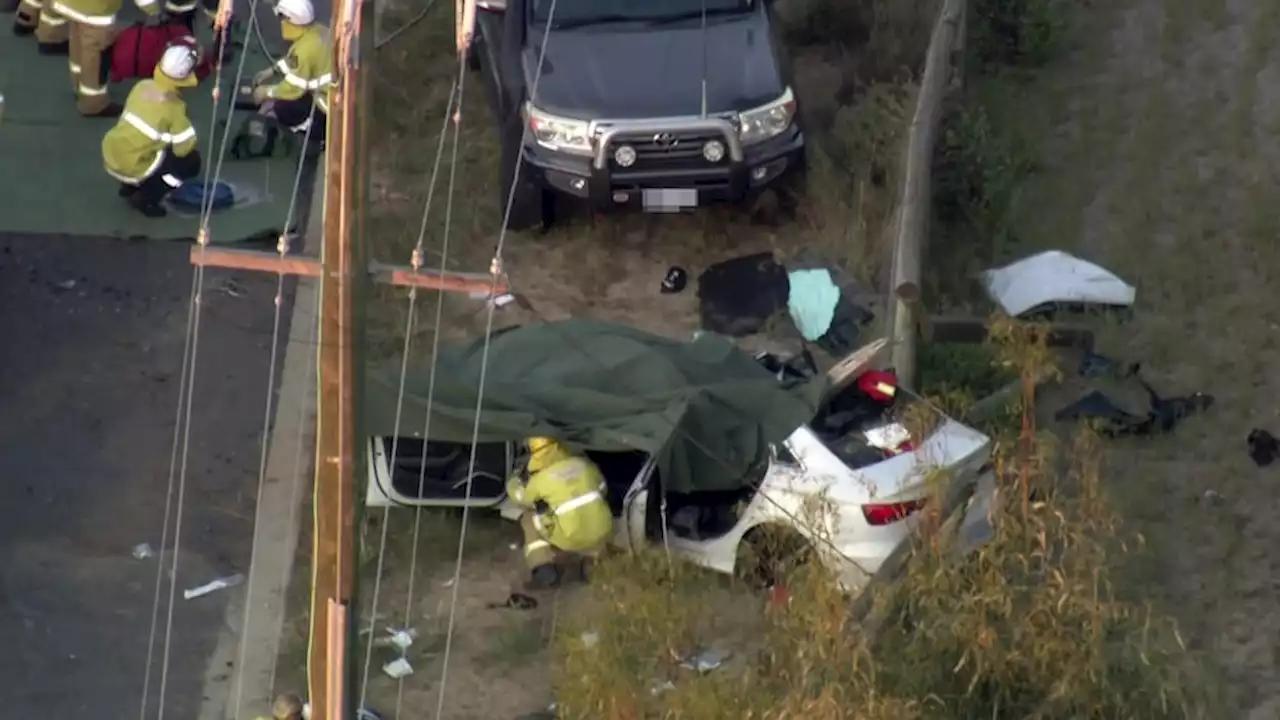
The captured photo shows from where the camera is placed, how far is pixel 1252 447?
9820mm

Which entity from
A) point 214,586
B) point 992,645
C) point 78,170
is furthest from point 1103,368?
point 78,170

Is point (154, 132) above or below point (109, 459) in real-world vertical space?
above

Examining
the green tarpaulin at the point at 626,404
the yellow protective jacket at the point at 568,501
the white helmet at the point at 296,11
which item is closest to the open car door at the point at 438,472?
the green tarpaulin at the point at 626,404

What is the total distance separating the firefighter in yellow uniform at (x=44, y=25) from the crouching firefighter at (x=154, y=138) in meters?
2.61

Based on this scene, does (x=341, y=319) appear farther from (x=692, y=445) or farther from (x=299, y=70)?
(x=299, y=70)

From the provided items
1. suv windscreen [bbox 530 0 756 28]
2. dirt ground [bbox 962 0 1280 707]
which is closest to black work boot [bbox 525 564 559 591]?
dirt ground [bbox 962 0 1280 707]

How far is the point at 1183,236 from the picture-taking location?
12.0 meters

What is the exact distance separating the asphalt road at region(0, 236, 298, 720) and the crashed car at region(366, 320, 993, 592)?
1.01 m

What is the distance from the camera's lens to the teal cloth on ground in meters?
11.1

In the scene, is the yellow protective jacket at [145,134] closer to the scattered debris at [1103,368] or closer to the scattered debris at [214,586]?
the scattered debris at [214,586]

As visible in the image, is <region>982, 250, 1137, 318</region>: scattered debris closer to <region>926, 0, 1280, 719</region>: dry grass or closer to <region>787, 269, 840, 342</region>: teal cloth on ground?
<region>926, 0, 1280, 719</region>: dry grass

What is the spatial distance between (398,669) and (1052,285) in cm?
455

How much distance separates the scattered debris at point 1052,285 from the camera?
439 inches

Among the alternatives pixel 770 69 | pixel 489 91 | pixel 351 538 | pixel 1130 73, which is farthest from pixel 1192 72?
pixel 351 538
